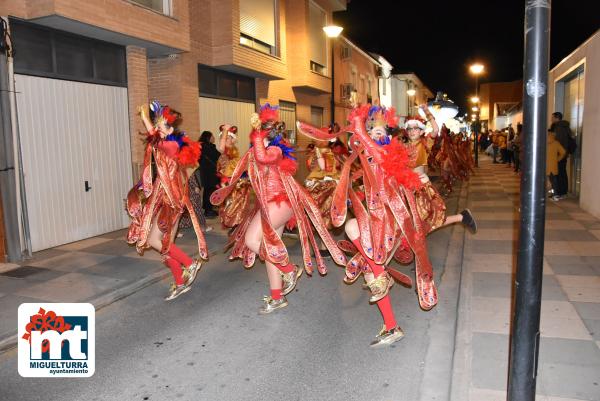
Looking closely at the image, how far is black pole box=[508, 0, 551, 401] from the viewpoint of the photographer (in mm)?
2646

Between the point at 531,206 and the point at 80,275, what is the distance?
19.2 feet

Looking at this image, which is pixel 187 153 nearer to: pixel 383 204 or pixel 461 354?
pixel 383 204

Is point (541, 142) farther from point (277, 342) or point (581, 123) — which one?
point (581, 123)

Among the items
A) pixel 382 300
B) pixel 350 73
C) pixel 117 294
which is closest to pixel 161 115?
pixel 117 294

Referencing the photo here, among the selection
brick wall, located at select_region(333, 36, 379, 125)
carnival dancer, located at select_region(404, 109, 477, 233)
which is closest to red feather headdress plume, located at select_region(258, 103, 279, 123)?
carnival dancer, located at select_region(404, 109, 477, 233)

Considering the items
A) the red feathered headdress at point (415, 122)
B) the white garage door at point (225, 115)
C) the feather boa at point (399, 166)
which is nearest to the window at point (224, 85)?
the white garage door at point (225, 115)

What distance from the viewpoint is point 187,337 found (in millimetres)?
4766

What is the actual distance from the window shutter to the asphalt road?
987 centimetres

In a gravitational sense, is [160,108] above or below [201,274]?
above

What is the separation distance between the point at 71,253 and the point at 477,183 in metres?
14.6

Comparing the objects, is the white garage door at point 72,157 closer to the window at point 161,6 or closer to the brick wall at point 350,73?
the window at point 161,6

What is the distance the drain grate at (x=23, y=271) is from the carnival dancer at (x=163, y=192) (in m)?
2.18

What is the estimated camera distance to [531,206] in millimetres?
2732

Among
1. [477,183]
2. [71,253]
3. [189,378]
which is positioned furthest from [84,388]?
[477,183]
